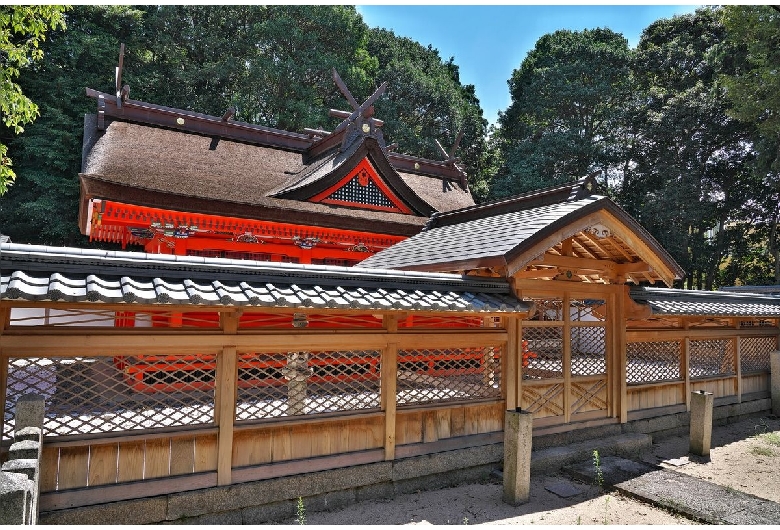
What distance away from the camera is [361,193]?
12.9 meters

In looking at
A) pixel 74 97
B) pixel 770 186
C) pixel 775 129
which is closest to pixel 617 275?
pixel 775 129

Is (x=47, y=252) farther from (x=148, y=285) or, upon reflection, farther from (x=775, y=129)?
(x=775, y=129)

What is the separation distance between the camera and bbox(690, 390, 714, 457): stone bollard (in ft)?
26.1

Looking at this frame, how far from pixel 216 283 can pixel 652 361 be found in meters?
8.21

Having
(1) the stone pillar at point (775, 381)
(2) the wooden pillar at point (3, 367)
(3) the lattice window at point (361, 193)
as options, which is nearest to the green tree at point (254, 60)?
(3) the lattice window at point (361, 193)

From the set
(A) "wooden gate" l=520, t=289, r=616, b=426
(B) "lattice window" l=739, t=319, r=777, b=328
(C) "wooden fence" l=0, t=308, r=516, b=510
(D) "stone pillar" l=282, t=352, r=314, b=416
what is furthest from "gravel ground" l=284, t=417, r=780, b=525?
(B) "lattice window" l=739, t=319, r=777, b=328

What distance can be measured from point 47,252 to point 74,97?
22.7 metres

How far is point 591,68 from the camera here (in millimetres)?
29406

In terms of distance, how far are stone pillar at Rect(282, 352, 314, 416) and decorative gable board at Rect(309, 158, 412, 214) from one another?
6665 millimetres

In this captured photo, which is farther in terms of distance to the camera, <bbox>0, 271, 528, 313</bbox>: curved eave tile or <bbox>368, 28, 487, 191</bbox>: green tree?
<bbox>368, 28, 487, 191</bbox>: green tree

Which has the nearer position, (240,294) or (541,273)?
(240,294)

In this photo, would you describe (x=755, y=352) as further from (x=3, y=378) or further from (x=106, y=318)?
(x=3, y=378)

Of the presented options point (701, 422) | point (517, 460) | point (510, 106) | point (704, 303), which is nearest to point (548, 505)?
point (517, 460)

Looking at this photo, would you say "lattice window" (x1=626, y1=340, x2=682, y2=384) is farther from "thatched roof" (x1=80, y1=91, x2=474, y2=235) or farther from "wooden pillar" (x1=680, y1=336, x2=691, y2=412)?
"thatched roof" (x1=80, y1=91, x2=474, y2=235)
